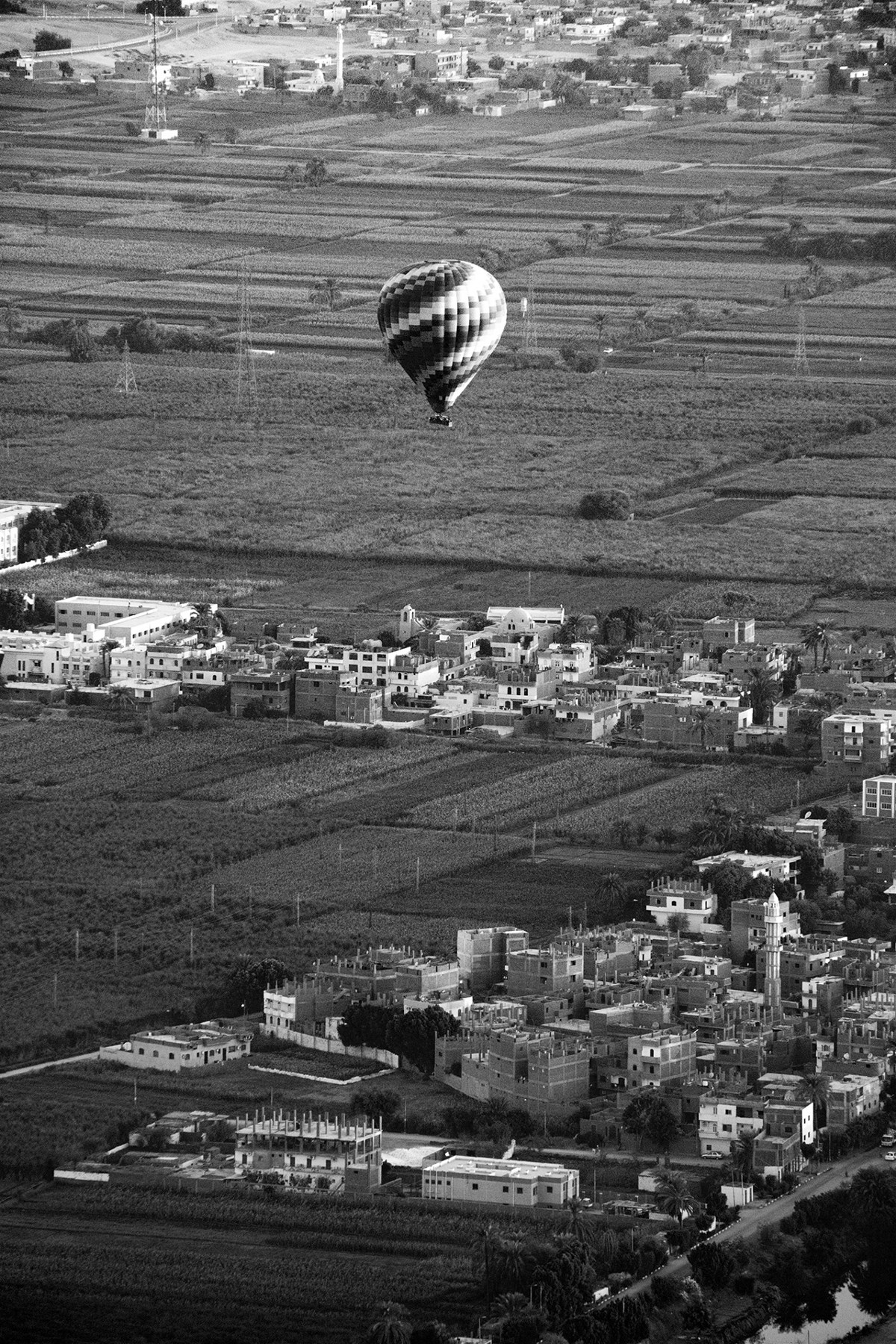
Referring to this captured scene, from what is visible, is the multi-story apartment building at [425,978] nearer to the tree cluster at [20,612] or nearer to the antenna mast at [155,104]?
the tree cluster at [20,612]

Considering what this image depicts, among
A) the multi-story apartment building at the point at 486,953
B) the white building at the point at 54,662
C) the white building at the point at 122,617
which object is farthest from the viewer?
the white building at the point at 122,617

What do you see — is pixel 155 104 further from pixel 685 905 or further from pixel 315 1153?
pixel 315 1153

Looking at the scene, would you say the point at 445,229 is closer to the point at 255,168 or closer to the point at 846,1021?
the point at 255,168

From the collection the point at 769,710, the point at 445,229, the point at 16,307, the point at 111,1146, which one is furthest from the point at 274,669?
the point at 445,229

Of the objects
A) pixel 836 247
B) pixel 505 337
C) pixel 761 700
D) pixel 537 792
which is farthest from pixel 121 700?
pixel 836 247

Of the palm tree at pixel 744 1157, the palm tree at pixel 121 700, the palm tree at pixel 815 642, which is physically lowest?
the palm tree at pixel 121 700

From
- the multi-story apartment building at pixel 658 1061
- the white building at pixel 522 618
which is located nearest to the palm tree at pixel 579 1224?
the multi-story apartment building at pixel 658 1061
